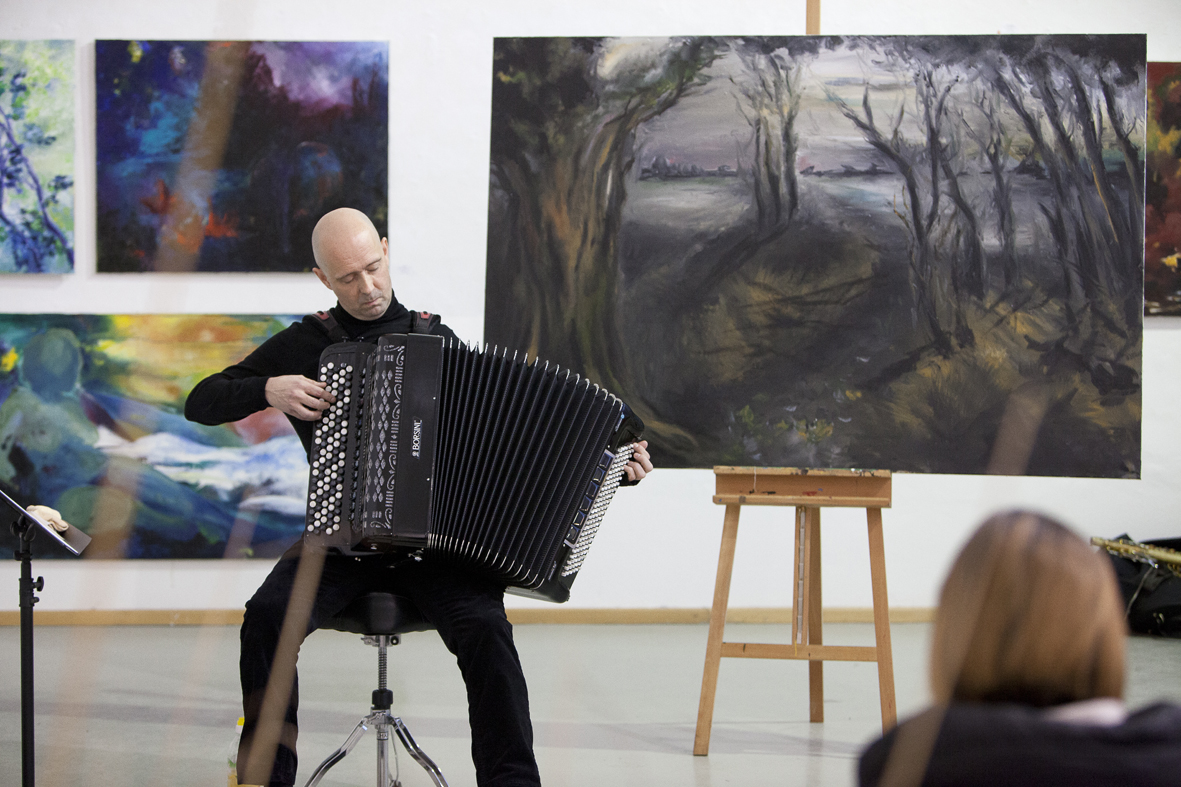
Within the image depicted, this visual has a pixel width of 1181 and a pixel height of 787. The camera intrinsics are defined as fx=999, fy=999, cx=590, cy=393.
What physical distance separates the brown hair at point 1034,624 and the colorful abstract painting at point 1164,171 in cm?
422

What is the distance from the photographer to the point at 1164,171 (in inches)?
173

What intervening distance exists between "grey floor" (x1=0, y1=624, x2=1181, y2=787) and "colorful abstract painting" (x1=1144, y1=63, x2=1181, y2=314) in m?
1.67

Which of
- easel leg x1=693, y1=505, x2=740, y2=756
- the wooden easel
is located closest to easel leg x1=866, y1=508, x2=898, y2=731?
the wooden easel

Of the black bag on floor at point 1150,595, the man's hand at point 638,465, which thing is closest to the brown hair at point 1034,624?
the man's hand at point 638,465

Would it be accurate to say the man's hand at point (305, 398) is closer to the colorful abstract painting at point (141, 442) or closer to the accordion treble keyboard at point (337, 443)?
the accordion treble keyboard at point (337, 443)

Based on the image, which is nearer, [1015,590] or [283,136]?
[1015,590]

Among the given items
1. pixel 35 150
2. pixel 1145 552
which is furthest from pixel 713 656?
pixel 35 150

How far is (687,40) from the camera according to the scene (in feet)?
12.4

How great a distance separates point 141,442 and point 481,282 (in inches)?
64.5

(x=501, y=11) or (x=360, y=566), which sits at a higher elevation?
(x=501, y=11)

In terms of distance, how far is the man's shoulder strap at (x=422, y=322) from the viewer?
7.88ft

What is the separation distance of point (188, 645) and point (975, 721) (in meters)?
3.86

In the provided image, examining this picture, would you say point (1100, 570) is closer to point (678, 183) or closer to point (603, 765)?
point (603, 765)

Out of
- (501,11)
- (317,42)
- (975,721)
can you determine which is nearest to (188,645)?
(317,42)
